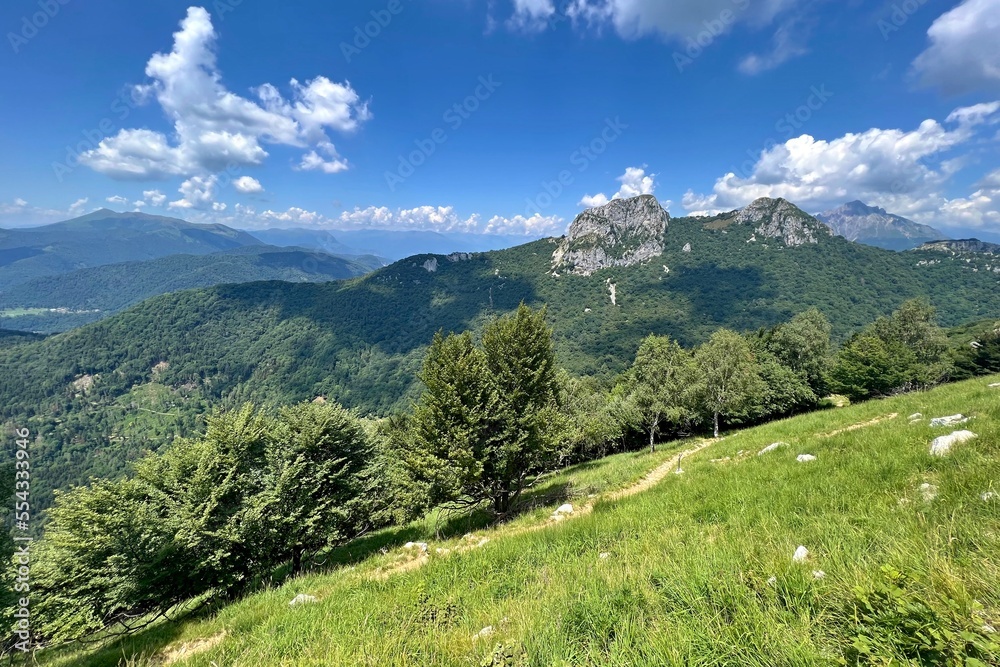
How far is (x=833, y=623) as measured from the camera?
9.14ft

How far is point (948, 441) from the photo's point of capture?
254 inches

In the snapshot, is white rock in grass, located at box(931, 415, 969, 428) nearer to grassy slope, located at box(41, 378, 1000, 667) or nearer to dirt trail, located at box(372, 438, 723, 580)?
grassy slope, located at box(41, 378, 1000, 667)

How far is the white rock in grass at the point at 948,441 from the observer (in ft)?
20.4

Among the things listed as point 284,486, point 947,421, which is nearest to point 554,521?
point 284,486

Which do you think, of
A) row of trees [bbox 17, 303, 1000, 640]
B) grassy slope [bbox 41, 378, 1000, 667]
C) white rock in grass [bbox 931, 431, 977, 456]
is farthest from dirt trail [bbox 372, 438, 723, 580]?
white rock in grass [bbox 931, 431, 977, 456]

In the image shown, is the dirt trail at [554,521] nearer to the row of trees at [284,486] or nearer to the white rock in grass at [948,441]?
the row of trees at [284,486]

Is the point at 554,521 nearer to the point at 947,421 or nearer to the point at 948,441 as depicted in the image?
the point at 948,441

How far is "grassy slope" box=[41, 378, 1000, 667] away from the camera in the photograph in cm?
284

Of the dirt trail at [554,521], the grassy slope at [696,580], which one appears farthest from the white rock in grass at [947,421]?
the dirt trail at [554,521]

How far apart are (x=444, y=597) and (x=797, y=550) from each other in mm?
4267

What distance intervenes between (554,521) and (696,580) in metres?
7.98

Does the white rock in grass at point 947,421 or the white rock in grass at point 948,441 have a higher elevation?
the white rock in grass at point 948,441

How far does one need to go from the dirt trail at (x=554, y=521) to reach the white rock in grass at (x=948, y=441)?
563cm

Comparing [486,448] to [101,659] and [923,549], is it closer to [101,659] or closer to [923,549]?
[101,659]
